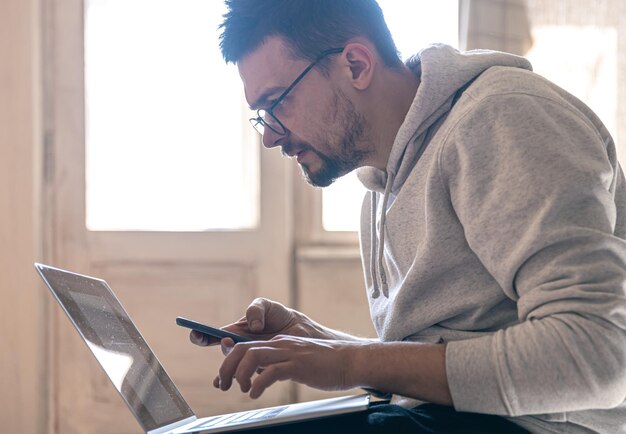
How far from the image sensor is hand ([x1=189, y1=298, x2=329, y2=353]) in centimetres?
128

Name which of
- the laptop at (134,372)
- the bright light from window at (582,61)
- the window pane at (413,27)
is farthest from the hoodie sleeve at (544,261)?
the window pane at (413,27)

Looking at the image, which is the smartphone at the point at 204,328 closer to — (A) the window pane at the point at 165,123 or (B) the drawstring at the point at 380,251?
(B) the drawstring at the point at 380,251

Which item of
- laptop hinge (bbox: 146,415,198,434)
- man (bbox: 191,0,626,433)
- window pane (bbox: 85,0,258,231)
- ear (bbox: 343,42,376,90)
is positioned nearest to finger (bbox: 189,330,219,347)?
man (bbox: 191,0,626,433)

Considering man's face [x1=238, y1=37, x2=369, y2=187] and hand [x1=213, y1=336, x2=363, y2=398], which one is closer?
hand [x1=213, y1=336, x2=363, y2=398]

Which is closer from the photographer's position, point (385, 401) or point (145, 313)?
point (385, 401)

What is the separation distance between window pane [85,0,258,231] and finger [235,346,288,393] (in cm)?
137

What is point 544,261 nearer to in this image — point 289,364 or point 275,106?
point 289,364

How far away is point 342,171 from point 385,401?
1.20 feet

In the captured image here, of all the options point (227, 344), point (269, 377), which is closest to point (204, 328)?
point (227, 344)

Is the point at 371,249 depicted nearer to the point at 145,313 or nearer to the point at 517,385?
the point at 517,385

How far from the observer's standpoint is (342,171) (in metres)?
1.25

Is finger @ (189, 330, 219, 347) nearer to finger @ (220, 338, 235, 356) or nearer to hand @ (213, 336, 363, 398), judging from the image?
finger @ (220, 338, 235, 356)

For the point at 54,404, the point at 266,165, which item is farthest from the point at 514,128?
the point at 54,404

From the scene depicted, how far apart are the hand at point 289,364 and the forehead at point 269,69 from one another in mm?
471
